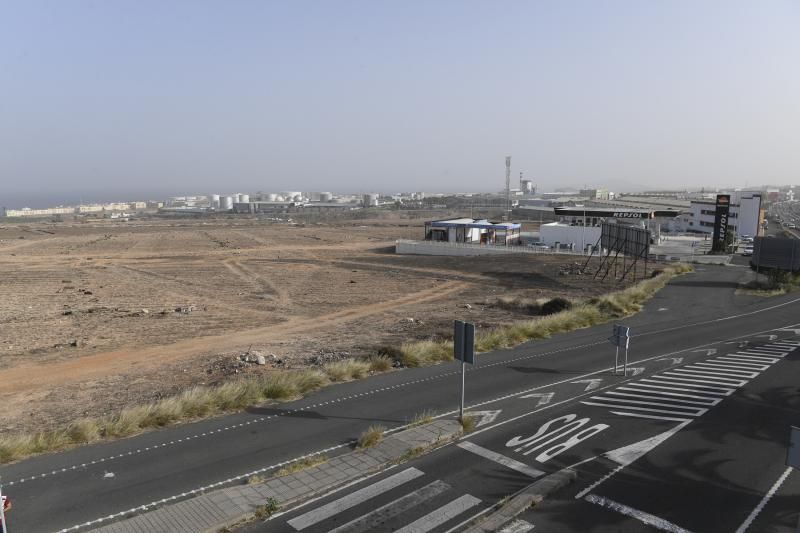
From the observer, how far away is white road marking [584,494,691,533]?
750cm

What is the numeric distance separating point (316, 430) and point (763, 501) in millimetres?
7786

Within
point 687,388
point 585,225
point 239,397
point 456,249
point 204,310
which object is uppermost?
point 585,225

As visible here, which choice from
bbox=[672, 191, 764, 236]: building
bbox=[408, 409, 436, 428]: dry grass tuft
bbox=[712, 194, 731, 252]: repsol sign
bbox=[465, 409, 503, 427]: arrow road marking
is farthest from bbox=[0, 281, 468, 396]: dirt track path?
bbox=[672, 191, 764, 236]: building

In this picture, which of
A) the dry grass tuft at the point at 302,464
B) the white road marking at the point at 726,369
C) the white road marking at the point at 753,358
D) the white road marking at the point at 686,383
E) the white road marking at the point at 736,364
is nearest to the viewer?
the dry grass tuft at the point at 302,464

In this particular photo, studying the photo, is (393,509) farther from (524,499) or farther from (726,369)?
(726,369)

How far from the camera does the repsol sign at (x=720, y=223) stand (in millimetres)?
58812

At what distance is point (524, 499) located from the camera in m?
8.13

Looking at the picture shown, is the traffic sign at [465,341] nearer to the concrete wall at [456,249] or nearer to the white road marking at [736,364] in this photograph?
the white road marking at [736,364]

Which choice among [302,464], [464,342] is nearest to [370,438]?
[302,464]

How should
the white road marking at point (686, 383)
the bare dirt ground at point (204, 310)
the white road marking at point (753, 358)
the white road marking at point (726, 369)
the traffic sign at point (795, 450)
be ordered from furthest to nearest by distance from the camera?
the bare dirt ground at point (204, 310), the white road marking at point (753, 358), the white road marking at point (726, 369), the white road marking at point (686, 383), the traffic sign at point (795, 450)

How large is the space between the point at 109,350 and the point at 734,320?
88.1ft

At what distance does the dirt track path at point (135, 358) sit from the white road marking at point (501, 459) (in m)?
13.6

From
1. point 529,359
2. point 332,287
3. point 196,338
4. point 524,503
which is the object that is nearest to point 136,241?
point 332,287

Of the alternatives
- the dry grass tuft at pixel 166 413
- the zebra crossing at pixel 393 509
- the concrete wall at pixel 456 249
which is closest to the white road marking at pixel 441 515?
the zebra crossing at pixel 393 509
